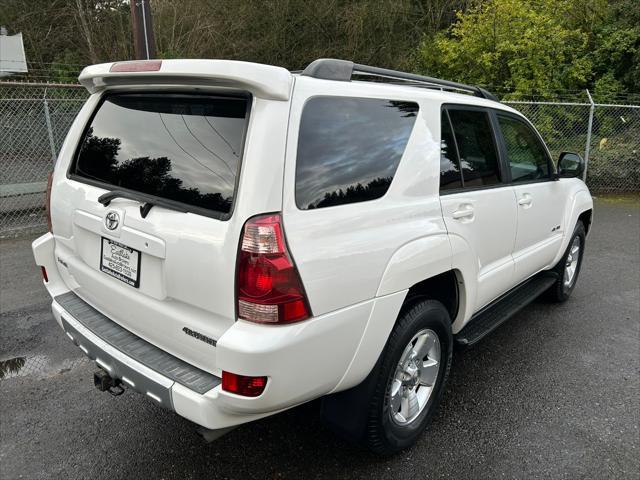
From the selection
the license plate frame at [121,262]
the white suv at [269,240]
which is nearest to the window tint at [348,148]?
the white suv at [269,240]

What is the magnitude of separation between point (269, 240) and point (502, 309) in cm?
225

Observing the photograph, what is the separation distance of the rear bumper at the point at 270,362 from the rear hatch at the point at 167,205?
10 centimetres

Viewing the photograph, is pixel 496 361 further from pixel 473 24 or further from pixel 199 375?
pixel 473 24

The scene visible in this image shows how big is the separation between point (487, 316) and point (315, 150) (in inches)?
77.0

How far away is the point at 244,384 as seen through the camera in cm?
179

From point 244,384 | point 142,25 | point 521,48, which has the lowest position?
point 244,384

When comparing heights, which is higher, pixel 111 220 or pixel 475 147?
pixel 475 147

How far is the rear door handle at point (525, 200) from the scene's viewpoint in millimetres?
3315

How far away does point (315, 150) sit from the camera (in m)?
1.95

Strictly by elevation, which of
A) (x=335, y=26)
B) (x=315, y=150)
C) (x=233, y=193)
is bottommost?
(x=233, y=193)

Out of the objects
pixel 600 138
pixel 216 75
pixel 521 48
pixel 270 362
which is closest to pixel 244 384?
pixel 270 362

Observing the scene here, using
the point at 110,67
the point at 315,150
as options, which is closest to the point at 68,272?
the point at 110,67

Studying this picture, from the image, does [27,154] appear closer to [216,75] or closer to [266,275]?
[216,75]

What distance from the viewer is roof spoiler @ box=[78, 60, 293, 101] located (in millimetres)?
1769
